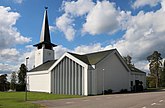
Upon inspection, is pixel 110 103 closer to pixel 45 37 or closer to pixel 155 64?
pixel 45 37

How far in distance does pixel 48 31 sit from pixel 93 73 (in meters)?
33.9

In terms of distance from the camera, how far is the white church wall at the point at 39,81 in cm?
5690

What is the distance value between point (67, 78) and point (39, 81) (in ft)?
42.8

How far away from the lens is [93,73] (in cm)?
4656

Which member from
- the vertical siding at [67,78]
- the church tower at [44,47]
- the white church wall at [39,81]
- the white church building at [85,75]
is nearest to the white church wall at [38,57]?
the church tower at [44,47]

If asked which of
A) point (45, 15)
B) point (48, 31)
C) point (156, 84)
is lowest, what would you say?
point (156, 84)

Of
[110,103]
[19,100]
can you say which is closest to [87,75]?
[19,100]

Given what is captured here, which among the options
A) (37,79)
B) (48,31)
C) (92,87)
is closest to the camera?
(92,87)

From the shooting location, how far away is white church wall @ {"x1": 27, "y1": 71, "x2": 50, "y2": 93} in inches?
2240

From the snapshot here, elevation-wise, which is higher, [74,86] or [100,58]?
[100,58]

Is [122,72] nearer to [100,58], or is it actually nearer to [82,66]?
[100,58]

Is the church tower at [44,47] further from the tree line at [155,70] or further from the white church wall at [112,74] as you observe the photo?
the tree line at [155,70]

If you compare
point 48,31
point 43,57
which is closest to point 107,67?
point 43,57

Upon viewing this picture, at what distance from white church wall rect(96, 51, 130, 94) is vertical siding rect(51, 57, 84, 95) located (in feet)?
11.6
